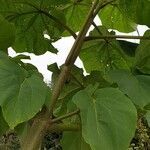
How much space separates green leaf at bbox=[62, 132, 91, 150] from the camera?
1.11m

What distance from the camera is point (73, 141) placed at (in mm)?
1130

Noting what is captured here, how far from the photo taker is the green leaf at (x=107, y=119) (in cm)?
85

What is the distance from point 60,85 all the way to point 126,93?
14 cm

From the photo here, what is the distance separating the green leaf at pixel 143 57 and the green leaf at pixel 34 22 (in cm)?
20

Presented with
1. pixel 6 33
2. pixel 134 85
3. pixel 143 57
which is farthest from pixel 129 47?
pixel 6 33

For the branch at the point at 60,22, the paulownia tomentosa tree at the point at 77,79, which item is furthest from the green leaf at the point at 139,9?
the branch at the point at 60,22

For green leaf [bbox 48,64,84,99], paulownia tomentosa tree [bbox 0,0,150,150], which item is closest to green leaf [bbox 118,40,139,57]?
paulownia tomentosa tree [bbox 0,0,150,150]

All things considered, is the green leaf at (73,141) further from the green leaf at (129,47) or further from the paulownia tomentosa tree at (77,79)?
the green leaf at (129,47)

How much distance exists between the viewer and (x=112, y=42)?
1.22 meters

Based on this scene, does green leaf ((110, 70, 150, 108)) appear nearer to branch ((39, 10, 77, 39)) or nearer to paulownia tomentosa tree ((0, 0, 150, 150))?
paulownia tomentosa tree ((0, 0, 150, 150))

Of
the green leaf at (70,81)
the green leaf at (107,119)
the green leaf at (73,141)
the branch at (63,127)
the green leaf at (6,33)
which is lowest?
the green leaf at (73,141)

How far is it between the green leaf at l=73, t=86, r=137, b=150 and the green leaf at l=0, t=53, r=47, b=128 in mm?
76

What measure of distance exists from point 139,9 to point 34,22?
0.28m

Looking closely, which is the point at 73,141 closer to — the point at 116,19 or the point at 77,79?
the point at 77,79
